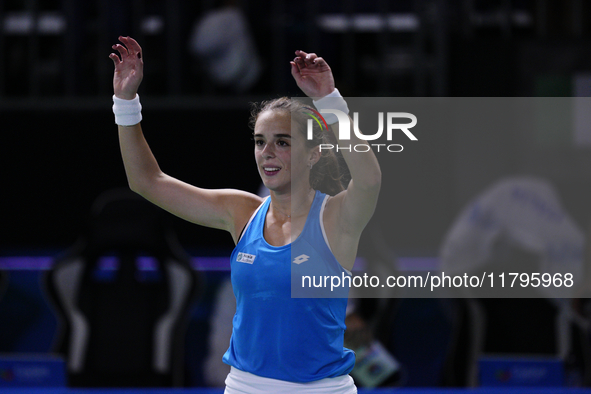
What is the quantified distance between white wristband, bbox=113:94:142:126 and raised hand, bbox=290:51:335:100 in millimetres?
528

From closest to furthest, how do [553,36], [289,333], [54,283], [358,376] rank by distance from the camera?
[289,333] < [358,376] < [54,283] < [553,36]

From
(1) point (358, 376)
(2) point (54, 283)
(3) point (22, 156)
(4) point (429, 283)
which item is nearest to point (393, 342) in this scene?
(4) point (429, 283)

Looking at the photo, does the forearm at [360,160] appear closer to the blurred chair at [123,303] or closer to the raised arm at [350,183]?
the raised arm at [350,183]

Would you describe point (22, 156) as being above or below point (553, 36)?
below

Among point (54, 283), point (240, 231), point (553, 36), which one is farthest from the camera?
point (553, 36)

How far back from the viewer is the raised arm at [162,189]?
209 cm

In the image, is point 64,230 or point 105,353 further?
point 64,230

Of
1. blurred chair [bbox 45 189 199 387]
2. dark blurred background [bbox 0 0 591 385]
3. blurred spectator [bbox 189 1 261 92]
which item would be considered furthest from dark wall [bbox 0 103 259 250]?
blurred chair [bbox 45 189 199 387]

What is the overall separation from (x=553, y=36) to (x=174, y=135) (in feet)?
8.89

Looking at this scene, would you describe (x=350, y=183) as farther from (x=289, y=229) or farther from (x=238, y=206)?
(x=238, y=206)

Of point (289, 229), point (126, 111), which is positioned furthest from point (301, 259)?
point (126, 111)

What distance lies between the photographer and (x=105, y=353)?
12.0 feet

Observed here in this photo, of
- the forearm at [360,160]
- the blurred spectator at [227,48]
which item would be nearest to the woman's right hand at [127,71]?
the forearm at [360,160]

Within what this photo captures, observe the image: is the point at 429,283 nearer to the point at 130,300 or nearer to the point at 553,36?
the point at 130,300
